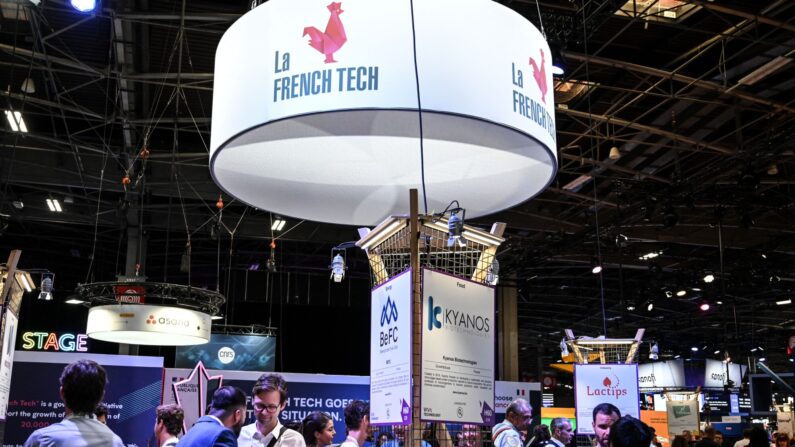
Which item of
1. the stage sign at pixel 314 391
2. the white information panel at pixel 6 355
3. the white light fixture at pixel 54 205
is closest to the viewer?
the white information panel at pixel 6 355

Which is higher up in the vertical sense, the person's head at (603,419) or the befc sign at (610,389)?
the befc sign at (610,389)

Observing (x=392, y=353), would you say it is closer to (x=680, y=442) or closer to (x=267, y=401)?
(x=267, y=401)

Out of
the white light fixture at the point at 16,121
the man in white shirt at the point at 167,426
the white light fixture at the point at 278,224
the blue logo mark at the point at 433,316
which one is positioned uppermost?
the white light fixture at the point at 16,121

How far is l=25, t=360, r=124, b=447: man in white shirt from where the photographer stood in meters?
2.37

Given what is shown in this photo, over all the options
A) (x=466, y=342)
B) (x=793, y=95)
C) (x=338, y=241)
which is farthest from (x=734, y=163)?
(x=466, y=342)

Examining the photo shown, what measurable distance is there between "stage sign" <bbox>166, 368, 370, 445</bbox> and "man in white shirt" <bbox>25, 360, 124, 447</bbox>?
32.2ft

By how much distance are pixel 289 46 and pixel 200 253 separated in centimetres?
1920

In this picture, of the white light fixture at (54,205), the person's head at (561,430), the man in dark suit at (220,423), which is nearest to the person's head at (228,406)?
the man in dark suit at (220,423)

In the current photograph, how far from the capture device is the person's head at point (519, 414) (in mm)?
5527

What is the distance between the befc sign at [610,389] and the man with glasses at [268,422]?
17.0 ft

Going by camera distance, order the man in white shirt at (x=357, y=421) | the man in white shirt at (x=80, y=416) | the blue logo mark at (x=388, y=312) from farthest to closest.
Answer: the man in white shirt at (x=357, y=421), the blue logo mark at (x=388, y=312), the man in white shirt at (x=80, y=416)

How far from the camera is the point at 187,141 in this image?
46.8ft

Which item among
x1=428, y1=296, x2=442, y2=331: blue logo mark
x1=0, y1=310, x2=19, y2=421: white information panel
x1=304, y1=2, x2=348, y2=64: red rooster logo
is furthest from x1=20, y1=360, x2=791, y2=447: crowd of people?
x1=304, y1=2, x2=348, y2=64: red rooster logo

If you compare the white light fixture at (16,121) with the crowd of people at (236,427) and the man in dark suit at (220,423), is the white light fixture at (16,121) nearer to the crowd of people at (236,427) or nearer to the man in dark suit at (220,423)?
the crowd of people at (236,427)
